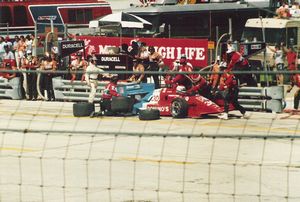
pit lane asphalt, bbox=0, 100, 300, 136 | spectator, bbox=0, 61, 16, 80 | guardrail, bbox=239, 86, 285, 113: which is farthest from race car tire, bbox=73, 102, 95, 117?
spectator, bbox=0, 61, 16, 80

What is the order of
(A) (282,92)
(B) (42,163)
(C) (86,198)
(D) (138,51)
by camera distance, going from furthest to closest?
(D) (138,51) < (A) (282,92) < (B) (42,163) < (C) (86,198)

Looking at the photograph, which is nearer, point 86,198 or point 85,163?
point 86,198

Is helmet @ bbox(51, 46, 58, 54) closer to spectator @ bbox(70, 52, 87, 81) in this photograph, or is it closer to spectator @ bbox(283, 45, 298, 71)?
spectator @ bbox(70, 52, 87, 81)

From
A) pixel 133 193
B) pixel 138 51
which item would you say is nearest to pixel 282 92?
pixel 138 51

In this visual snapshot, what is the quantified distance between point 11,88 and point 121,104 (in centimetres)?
585

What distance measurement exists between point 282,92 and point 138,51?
638cm

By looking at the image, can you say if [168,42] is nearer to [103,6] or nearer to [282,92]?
[282,92]

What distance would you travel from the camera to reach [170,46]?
2767 centimetres

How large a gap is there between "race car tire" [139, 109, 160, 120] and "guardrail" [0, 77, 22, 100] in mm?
6269

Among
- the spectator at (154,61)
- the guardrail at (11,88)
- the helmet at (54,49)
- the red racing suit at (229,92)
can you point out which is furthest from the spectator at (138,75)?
the guardrail at (11,88)

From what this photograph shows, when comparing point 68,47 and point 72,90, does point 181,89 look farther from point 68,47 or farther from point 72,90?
point 68,47

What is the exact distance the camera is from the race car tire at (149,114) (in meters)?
19.8

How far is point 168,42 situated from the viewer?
27.8m

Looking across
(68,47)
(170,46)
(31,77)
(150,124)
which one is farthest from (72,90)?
(150,124)
